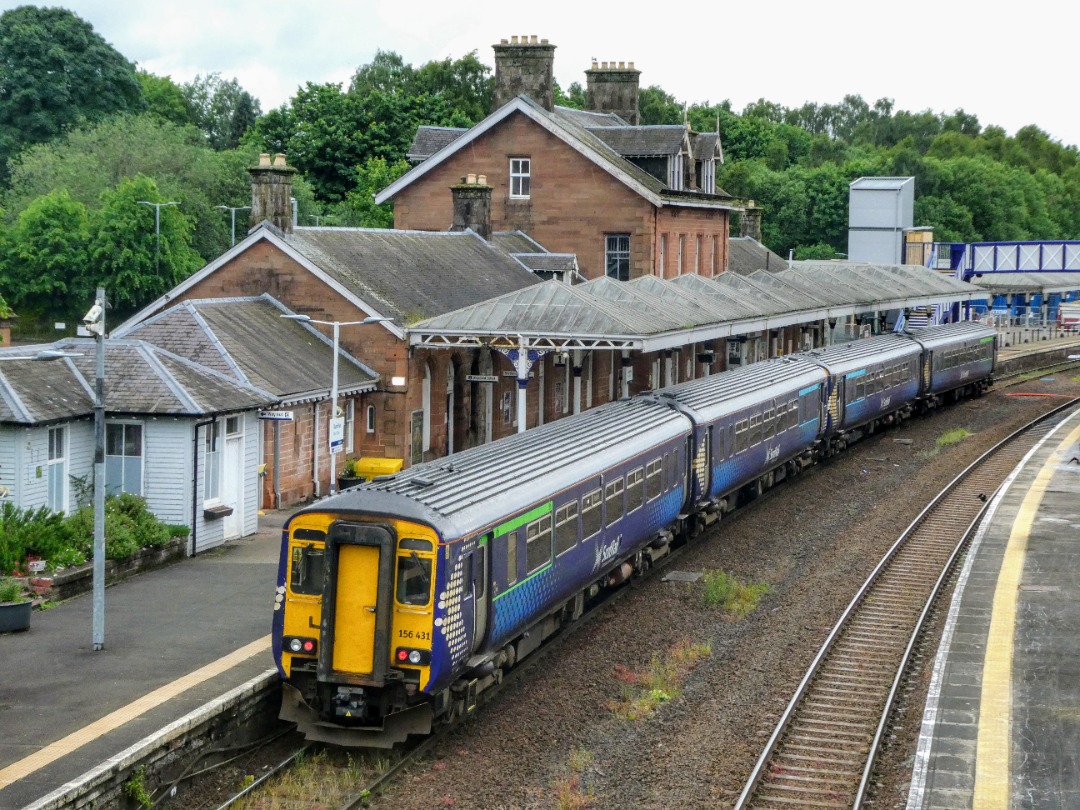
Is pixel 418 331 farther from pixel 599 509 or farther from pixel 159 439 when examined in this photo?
pixel 599 509

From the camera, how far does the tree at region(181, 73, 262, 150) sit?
121312 millimetres

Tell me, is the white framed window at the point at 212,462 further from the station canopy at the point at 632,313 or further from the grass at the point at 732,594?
the grass at the point at 732,594

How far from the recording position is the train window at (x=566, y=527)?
59.7 ft

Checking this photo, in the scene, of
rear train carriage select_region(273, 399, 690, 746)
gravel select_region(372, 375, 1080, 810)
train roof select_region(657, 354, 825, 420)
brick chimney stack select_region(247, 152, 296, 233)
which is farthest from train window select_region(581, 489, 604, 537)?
brick chimney stack select_region(247, 152, 296, 233)

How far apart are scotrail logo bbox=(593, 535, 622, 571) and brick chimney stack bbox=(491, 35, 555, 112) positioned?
28482 millimetres

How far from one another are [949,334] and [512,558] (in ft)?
120

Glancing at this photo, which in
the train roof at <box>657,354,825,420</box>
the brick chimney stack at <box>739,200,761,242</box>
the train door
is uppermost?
the brick chimney stack at <box>739,200,761,242</box>

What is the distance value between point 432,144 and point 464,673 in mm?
36494

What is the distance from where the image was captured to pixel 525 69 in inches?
1863

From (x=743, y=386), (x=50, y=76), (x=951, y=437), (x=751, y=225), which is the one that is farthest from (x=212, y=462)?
(x=50, y=76)

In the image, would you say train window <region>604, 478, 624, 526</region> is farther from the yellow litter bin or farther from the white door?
the yellow litter bin

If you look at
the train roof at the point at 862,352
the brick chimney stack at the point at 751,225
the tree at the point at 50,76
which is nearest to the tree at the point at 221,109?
the tree at the point at 50,76

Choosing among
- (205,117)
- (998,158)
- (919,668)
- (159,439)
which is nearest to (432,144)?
(159,439)

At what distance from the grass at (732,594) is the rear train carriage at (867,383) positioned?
13.3m
